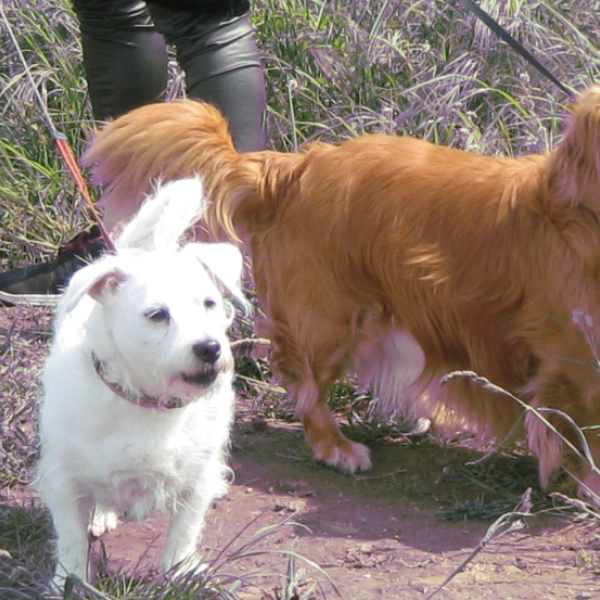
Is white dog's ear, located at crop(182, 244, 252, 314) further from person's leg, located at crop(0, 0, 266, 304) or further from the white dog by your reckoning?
person's leg, located at crop(0, 0, 266, 304)

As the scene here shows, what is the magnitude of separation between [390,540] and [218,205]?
1102 millimetres

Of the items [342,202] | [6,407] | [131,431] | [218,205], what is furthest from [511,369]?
[6,407]

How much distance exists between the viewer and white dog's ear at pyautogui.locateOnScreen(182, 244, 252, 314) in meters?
2.25

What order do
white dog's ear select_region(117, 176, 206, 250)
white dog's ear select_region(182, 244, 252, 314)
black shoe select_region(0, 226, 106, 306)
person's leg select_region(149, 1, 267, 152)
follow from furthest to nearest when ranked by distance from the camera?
black shoe select_region(0, 226, 106, 306) < person's leg select_region(149, 1, 267, 152) < white dog's ear select_region(117, 176, 206, 250) < white dog's ear select_region(182, 244, 252, 314)

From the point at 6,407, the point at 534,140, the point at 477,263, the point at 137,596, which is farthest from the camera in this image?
the point at 534,140

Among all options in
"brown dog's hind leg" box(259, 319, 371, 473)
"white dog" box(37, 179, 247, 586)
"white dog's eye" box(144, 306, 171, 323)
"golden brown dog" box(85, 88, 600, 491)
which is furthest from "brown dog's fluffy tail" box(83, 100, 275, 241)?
"white dog's eye" box(144, 306, 171, 323)

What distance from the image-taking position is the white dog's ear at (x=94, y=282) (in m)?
2.05

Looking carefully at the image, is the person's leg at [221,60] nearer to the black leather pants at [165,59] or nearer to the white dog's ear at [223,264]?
the black leather pants at [165,59]

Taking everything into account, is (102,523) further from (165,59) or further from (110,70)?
(165,59)

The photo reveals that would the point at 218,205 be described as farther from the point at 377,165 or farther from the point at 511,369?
the point at 511,369

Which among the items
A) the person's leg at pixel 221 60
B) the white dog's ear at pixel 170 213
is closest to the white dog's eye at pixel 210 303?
the white dog's ear at pixel 170 213

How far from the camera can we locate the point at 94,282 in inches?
82.0

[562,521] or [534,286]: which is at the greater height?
[534,286]

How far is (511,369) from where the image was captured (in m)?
2.92
